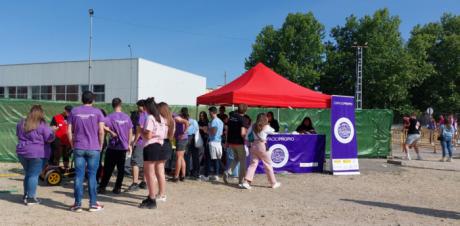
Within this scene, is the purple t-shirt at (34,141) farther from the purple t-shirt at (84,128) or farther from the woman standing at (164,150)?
the woman standing at (164,150)

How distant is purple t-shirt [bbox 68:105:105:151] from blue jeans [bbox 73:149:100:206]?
9cm

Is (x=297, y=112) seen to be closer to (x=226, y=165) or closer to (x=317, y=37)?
(x=226, y=165)

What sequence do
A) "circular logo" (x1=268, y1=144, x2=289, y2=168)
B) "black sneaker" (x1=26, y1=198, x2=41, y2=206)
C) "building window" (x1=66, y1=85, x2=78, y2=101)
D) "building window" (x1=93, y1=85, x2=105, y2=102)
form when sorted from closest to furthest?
"black sneaker" (x1=26, y1=198, x2=41, y2=206)
"circular logo" (x1=268, y1=144, x2=289, y2=168)
"building window" (x1=93, y1=85, x2=105, y2=102)
"building window" (x1=66, y1=85, x2=78, y2=101)

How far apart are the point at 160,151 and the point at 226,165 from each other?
3.52 meters

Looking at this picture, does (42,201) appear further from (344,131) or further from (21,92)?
(21,92)

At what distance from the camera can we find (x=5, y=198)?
723cm

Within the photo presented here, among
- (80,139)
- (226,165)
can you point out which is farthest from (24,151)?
(226,165)

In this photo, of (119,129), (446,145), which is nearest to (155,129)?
(119,129)

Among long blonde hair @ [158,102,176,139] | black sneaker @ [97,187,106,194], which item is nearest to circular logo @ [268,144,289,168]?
long blonde hair @ [158,102,176,139]

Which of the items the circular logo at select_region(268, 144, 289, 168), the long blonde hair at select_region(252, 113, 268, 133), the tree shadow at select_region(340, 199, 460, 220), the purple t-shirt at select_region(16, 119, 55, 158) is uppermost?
the long blonde hair at select_region(252, 113, 268, 133)

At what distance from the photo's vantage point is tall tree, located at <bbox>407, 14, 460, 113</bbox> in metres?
49.6

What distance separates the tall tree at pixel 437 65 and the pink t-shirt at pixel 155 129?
46594 millimetres

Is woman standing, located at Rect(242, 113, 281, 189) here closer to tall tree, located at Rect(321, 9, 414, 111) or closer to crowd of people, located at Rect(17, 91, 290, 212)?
crowd of people, located at Rect(17, 91, 290, 212)

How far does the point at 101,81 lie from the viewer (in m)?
37.5
